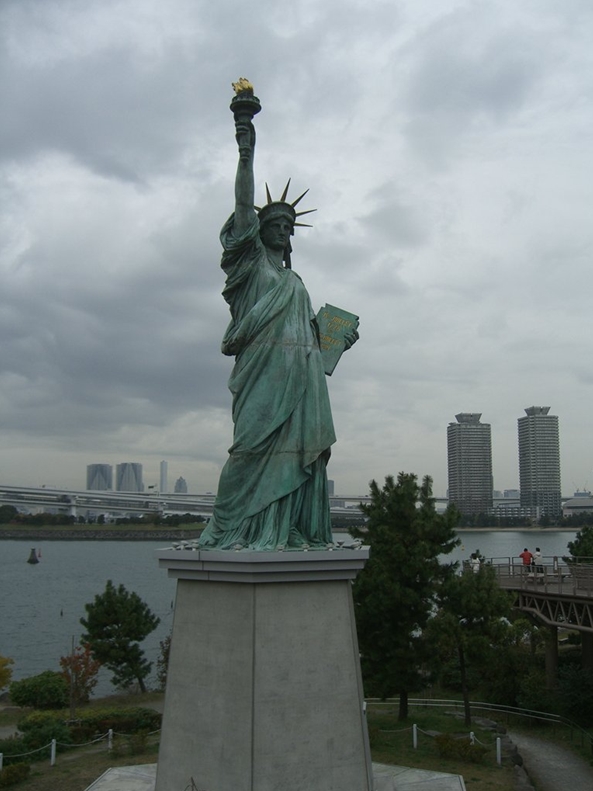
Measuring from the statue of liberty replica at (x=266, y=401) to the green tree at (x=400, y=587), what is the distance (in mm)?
5984

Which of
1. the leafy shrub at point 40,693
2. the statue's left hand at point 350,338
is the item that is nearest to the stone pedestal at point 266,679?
the statue's left hand at point 350,338

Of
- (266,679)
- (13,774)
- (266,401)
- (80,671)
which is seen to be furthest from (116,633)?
(266,679)

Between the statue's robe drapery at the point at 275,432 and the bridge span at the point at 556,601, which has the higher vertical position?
the statue's robe drapery at the point at 275,432

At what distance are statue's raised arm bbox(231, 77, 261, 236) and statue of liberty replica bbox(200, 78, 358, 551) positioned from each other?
0.04ft

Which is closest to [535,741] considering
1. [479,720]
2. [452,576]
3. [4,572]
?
[479,720]

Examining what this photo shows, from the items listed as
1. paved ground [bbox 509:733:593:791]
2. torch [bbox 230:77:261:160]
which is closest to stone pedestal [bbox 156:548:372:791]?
torch [bbox 230:77:261:160]

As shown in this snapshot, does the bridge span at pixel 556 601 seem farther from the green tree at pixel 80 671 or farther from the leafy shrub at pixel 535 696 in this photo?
the green tree at pixel 80 671

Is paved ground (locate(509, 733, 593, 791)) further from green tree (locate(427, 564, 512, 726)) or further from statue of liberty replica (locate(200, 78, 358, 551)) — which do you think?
statue of liberty replica (locate(200, 78, 358, 551))

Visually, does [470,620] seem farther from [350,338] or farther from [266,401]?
[266,401]

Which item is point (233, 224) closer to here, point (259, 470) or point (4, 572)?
point (259, 470)

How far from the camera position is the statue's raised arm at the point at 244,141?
9062 mm

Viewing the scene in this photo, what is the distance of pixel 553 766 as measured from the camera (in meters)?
13.1

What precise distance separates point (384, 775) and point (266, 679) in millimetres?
3031

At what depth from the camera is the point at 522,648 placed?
20.0 metres
